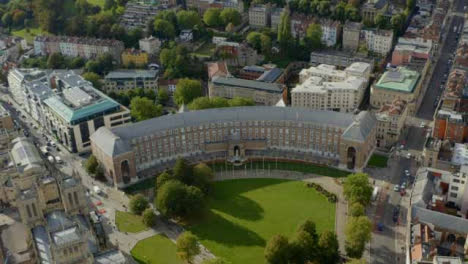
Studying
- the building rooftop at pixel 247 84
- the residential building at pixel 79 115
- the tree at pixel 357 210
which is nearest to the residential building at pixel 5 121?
the residential building at pixel 79 115

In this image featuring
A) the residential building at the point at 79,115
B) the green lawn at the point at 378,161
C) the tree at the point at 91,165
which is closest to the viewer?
the tree at the point at 91,165

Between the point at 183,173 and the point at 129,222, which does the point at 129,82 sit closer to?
the point at 183,173

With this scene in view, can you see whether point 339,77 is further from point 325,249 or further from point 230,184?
point 325,249

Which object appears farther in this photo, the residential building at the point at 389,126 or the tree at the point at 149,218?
the residential building at the point at 389,126

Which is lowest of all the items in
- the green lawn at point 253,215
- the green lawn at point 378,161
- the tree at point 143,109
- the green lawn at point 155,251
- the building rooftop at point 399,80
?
the green lawn at point 155,251

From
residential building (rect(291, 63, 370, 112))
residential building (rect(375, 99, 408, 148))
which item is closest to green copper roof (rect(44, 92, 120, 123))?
residential building (rect(291, 63, 370, 112))

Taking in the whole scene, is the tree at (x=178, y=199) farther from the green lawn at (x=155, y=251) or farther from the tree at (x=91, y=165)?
the tree at (x=91, y=165)

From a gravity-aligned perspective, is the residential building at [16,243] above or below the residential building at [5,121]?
below
